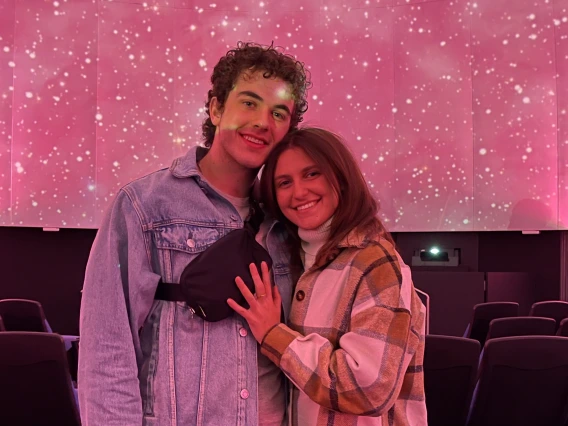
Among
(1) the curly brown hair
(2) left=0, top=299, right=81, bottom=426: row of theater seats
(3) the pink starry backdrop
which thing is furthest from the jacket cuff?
(3) the pink starry backdrop

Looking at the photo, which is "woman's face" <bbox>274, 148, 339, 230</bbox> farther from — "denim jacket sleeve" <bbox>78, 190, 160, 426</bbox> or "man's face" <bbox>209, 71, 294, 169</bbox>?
"denim jacket sleeve" <bbox>78, 190, 160, 426</bbox>

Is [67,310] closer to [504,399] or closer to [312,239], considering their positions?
[504,399]

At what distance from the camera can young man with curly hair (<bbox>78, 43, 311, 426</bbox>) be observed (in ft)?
4.00

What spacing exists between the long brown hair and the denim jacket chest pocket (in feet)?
0.89

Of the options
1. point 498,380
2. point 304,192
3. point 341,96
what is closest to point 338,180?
point 304,192

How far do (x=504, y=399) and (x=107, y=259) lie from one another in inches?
87.9

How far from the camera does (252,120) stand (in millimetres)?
1461

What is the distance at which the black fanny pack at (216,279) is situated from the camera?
1.28 m

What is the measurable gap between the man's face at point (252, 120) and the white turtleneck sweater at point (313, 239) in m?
0.23

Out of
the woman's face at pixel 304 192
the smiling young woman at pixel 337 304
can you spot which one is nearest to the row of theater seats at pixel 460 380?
the smiling young woman at pixel 337 304

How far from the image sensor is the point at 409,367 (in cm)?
140

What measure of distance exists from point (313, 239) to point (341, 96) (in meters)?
6.48

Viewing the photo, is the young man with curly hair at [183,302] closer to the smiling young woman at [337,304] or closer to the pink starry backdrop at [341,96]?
the smiling young woman at [337,304]

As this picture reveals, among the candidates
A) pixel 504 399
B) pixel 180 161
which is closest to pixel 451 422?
pixel 504 399
